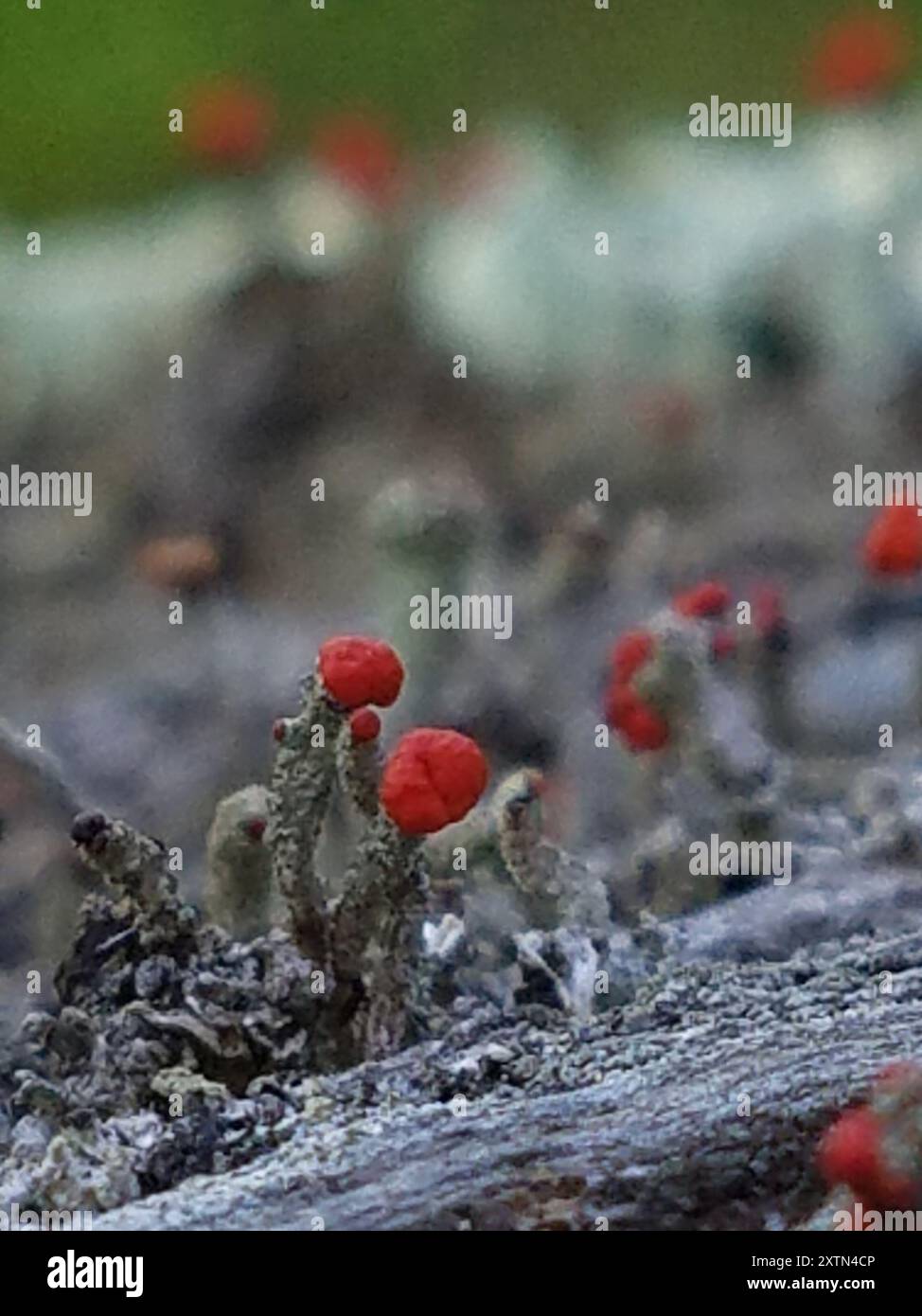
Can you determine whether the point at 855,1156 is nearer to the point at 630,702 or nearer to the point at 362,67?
the point at 630,702

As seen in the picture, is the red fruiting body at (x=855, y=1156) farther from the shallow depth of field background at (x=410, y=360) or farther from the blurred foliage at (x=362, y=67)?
the blurred foliage at (x=362, y=67)

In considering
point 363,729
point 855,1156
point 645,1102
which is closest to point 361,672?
point 363,729

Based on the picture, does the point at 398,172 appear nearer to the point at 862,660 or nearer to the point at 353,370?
the point at 353,370

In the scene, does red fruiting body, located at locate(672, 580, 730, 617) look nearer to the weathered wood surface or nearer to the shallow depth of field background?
the shallow depth of field background

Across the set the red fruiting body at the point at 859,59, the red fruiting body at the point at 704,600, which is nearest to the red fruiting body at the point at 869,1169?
the red fruiting body at the point at 704,600
